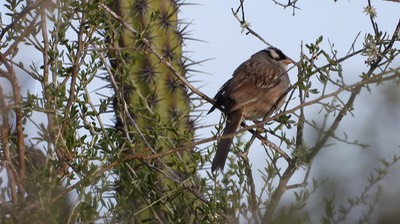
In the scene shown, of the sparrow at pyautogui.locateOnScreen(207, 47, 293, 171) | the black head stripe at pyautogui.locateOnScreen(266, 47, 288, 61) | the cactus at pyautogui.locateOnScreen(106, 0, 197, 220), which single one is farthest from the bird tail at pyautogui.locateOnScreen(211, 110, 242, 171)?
the black head stripe at pyautogui.locateOnScreen(266, 47, 288, 61)

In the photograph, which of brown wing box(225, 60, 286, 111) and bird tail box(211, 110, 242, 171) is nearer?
bird tail box(211, 110, 242, 171)

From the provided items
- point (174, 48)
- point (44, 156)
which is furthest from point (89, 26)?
point (174, 48)

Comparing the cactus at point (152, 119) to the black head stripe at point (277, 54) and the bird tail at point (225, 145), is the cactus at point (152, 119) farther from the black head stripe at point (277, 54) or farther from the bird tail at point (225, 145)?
the black head stripe at point (277, 54)

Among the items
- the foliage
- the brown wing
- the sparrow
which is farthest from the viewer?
the brown wing

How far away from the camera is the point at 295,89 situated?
3385 millimetres

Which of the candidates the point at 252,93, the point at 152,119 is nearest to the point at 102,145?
the point at 152,119

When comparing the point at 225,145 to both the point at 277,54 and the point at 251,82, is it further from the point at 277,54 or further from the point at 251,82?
the point at 277,54

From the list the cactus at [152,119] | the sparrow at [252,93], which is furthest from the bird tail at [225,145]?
the cactus at [152,119]

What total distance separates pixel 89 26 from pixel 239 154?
2.58 feet

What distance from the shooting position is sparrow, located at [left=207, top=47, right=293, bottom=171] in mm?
4704

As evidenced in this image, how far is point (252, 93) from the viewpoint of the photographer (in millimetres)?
5082

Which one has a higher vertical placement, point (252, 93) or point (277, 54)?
point (277, 54)

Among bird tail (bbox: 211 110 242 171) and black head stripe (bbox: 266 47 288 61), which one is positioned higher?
black head stripe (bbox: 266 47 288 61)

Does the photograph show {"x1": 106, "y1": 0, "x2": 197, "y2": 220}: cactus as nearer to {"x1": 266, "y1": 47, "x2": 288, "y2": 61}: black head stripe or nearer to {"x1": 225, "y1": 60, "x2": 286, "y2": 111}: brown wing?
{"x1": 225, "y1": 60, "x2": 286, "y2": 111}: brown wing
